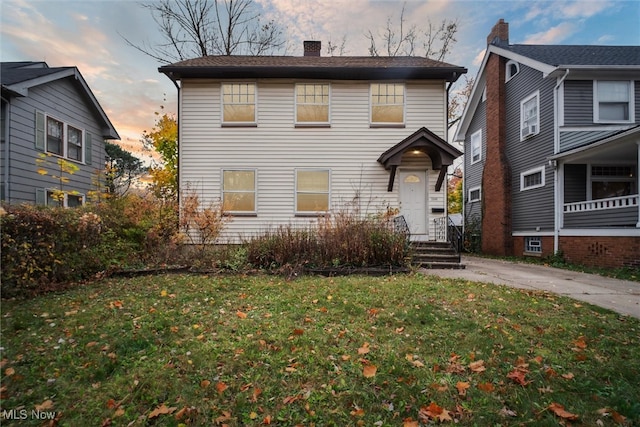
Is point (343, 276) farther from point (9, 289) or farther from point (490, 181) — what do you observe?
point (490, 181)

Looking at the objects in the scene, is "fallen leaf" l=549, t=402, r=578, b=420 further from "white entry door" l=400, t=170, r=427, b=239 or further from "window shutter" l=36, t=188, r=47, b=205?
"window shutter" l=36, t=188, r=47, b=205

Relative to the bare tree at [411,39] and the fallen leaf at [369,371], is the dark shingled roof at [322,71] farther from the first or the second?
the fallen leaf at [369,371]

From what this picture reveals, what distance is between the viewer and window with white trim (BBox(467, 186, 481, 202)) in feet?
55.1

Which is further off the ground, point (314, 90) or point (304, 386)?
point (314, 90)

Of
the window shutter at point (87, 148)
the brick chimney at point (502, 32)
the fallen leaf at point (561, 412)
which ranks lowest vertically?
the fallen leaf at point (561, 412)

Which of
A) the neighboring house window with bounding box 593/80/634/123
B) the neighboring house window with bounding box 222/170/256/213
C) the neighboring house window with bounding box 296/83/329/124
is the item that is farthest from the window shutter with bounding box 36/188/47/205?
the neighboring house window with bounding box 593/80/634/123

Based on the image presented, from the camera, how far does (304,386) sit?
2.65 m

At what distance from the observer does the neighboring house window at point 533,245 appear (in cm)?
1223

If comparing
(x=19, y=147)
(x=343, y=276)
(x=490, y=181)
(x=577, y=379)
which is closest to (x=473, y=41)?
(x=490, y=181)

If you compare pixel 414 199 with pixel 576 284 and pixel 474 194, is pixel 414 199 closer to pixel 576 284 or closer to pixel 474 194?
pixel 576 284

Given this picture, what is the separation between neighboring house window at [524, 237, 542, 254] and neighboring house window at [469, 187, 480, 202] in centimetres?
429

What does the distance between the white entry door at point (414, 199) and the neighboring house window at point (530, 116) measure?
17.8 feet

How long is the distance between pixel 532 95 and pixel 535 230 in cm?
557

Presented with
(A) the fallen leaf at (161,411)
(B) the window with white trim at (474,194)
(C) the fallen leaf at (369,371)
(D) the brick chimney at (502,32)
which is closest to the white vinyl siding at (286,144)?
(B) the window with white trim at (474,194)
